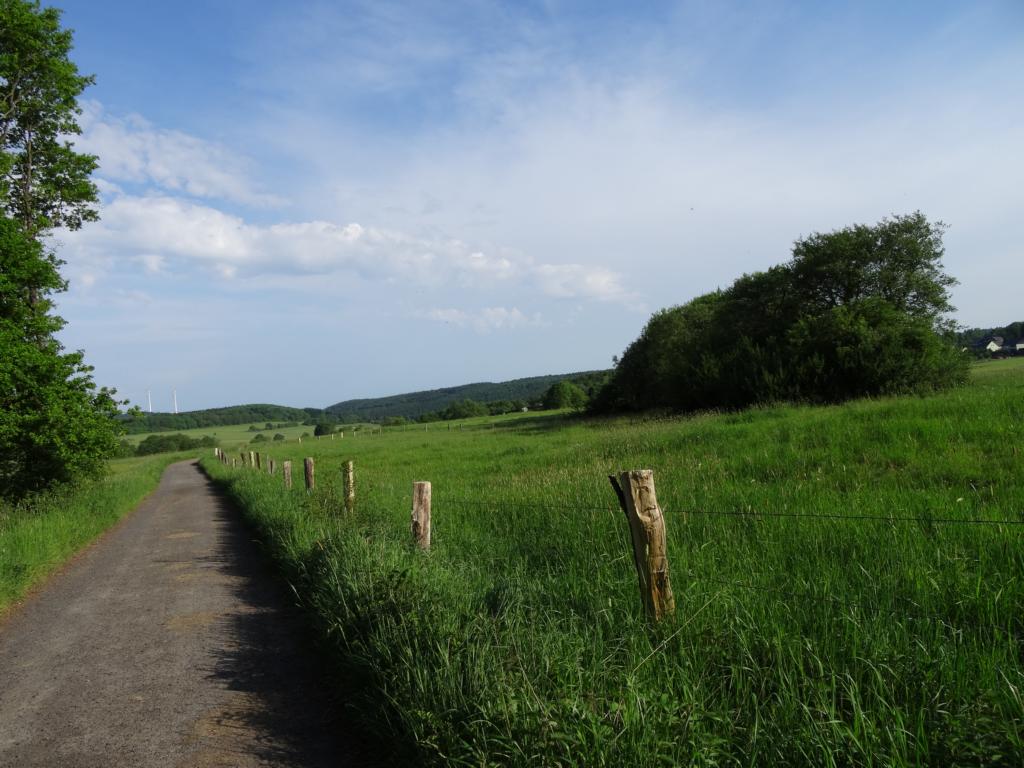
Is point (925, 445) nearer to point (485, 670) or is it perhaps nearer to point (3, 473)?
point (485, 670)

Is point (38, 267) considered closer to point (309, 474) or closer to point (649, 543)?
point (309, 474)

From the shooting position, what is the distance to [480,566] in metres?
5.83

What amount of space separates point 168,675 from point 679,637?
400 centimetres

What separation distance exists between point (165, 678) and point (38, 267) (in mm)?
14437

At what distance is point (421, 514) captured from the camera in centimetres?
664

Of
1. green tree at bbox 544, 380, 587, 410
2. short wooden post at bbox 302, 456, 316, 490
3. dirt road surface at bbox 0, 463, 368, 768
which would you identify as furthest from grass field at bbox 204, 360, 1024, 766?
green tree at bbox 544, 380, 587, 410

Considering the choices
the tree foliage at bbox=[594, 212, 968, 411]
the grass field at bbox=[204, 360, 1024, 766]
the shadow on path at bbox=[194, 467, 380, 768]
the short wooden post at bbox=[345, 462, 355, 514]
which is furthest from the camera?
the tree foliage at bbox=[594, 212, 968, 411]

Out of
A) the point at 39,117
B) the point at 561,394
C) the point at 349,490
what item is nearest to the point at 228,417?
the point at 561,394

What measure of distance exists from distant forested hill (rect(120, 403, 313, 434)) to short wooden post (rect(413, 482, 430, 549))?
131454mm

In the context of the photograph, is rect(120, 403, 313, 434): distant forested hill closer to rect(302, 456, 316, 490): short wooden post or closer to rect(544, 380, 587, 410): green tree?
rect(544, 380, 587, 410): green tree

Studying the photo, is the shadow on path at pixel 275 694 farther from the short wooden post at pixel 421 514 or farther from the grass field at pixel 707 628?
the short wooden post at pixel 421 514

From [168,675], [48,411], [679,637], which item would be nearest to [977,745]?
[679,637]

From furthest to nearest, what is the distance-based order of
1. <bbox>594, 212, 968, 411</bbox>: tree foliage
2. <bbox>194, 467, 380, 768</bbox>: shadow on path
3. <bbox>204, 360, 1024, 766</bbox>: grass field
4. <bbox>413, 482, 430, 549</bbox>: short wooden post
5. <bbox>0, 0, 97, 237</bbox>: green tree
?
<bbox>594, 212, 968, 411</bbox>: tree foliage < <bbox>0, 0, 97, 237</bbox>: green tree < <bbox>413, 482, 430, 549</bbox>: short wooden post < <bbox>194, 467, 380, 768</bbox>: shadow on path < <bbox>204, 360, 1024, 766</bbox>: grass field

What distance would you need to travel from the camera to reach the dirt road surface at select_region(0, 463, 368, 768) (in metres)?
3.73
